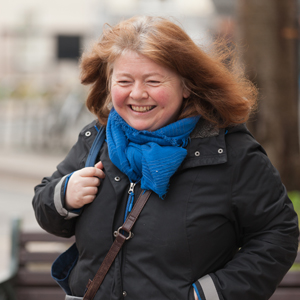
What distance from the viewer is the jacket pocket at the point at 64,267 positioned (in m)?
2.11

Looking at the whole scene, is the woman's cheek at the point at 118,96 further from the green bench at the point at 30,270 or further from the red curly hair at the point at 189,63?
the green bench at the point at 30,270

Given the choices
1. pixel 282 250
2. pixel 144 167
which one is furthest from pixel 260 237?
pixel 144 167

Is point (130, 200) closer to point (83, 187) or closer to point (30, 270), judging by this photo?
point (83, 187)

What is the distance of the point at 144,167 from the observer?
1841 mm

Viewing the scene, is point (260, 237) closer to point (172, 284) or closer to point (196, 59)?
point (172, 284)

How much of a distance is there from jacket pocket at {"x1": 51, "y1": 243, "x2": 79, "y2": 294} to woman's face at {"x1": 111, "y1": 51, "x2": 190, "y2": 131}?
0.66 metres

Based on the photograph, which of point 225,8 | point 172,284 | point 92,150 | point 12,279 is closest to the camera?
point 172,284

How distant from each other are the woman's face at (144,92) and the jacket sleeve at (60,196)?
28 centimetres

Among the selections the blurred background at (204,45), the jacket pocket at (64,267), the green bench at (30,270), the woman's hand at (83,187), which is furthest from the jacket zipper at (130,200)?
the green bench at (30,270)

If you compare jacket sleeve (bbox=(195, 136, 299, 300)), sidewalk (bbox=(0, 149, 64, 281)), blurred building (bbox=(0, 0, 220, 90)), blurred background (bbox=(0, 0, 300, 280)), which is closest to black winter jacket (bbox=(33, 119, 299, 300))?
jacket sleeve (bbox=(195, 136, 299, 300))

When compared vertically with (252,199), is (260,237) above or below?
below

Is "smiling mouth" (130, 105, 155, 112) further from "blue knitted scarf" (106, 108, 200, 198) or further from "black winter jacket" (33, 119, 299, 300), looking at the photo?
"black winter jacket" (33, 119, 299, 300)

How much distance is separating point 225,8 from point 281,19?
9316 mm

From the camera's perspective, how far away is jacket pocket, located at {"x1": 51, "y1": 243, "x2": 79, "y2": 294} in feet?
6.93
